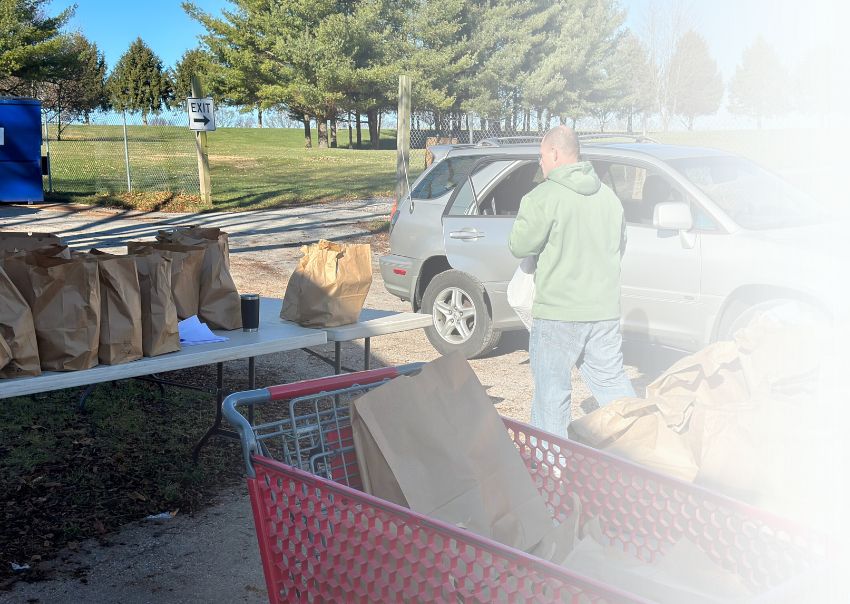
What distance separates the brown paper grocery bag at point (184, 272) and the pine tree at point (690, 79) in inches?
1024

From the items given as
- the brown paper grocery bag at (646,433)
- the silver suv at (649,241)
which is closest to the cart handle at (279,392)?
the brown paper grocery bag at (646,433)

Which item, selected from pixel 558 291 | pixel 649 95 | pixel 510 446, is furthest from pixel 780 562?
pixel 649 95

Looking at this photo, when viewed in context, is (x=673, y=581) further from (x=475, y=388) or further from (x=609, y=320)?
(x=609, y=320)

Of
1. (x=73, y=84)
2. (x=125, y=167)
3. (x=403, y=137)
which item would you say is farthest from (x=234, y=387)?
(x=73, y=84)

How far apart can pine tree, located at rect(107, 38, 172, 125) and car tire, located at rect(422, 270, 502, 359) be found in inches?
2915

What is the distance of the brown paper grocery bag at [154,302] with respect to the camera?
4.40m

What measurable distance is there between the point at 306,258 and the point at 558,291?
1.41 meters

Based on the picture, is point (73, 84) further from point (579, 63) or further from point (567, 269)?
point (567, 269)

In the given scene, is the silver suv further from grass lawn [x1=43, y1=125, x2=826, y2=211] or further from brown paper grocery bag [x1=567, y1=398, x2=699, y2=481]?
grass lawn [x1=43, y1=125, x2=826, y2=211]

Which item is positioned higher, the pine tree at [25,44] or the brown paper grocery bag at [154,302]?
the pine tree at [25,44]

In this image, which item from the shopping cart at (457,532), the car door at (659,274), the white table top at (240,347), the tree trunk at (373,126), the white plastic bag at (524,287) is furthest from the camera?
the tree trunk at (373,126)

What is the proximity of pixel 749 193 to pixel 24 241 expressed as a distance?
531 cm

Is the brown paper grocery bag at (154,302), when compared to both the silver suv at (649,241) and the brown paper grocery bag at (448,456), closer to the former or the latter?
the brown paper grocery bag at (448,456)

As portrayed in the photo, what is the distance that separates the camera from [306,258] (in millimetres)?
5223
